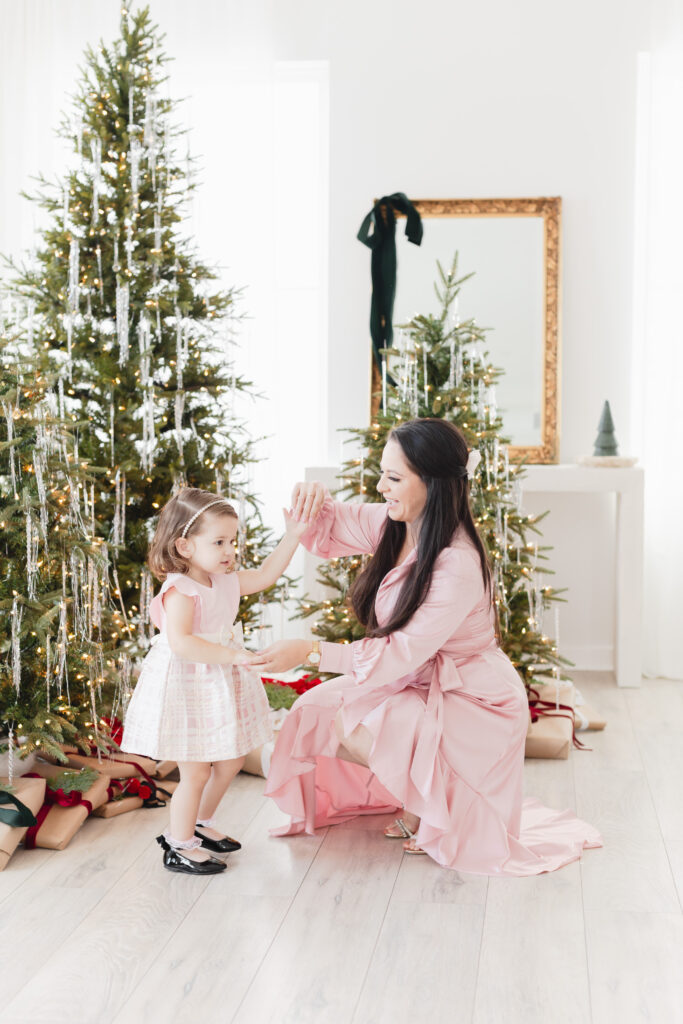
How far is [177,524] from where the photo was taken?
2.73m

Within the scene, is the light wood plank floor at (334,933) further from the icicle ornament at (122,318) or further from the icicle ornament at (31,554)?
the icicle ornament at (122,318)

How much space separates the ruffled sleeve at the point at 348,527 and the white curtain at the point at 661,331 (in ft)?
7.61

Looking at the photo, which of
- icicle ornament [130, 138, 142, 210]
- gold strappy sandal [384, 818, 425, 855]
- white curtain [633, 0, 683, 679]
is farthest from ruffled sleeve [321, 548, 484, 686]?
white curtain [633, 0, 683, 679]

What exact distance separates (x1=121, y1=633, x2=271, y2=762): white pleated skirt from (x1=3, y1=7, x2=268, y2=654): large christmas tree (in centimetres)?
107

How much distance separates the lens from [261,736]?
280 centimetres

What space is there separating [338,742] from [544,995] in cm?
90

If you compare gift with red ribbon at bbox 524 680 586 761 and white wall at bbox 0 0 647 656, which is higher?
white wall at bbox 0 0 647 656

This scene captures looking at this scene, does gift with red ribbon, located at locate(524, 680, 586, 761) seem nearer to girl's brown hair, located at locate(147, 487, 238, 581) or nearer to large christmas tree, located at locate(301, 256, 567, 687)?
large christmas tree, located at locate(301, 256, 567, 687)

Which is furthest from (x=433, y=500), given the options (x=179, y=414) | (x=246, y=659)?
(x=179, y=414)

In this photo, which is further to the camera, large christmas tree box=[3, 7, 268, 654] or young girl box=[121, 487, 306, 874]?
large christmas tree box=[3, 7, 268, 654]

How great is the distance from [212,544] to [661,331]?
298 centimetres

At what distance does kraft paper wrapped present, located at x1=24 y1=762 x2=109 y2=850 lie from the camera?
2.86m

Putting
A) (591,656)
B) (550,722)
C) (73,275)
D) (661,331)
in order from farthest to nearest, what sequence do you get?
(591,656), (661,331), (550,722), (73,275)

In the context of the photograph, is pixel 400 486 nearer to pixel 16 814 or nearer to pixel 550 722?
pixel 16 814
